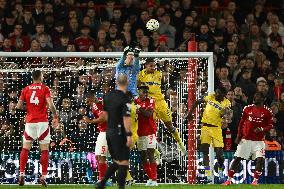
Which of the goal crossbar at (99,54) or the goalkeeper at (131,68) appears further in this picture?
the goal crossbar at (99,54)

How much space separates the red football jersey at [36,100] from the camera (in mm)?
18219

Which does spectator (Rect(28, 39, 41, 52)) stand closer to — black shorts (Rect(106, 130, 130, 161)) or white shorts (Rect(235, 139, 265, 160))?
white shorts (Rect(235, 139, 265, 160))

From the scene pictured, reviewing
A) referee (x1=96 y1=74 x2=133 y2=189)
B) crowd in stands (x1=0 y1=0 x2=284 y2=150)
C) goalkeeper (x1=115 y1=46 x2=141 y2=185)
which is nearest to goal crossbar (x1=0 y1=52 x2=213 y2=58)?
crowd in stands (x1=0 y1=0 x2=284 y2=150)

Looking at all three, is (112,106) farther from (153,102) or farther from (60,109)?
(60,109)

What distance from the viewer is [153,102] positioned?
18.9m

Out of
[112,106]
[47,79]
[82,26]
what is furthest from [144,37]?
[112,106]

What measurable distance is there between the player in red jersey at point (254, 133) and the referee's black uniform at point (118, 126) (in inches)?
180

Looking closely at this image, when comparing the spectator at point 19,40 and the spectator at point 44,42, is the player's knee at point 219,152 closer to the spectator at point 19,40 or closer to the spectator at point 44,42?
the spectator at point 44,42

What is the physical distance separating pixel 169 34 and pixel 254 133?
5.24 meters

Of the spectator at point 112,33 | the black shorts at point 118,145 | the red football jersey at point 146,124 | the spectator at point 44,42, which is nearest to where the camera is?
the black shorts at point 118,145

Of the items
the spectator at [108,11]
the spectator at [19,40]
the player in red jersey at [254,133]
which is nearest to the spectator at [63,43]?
the spectator at [19,40]

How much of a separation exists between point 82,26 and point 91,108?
Result: 4.97 meters

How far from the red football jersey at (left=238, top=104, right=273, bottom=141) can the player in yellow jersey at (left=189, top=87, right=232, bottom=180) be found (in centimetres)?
47

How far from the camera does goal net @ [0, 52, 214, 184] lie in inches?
788
